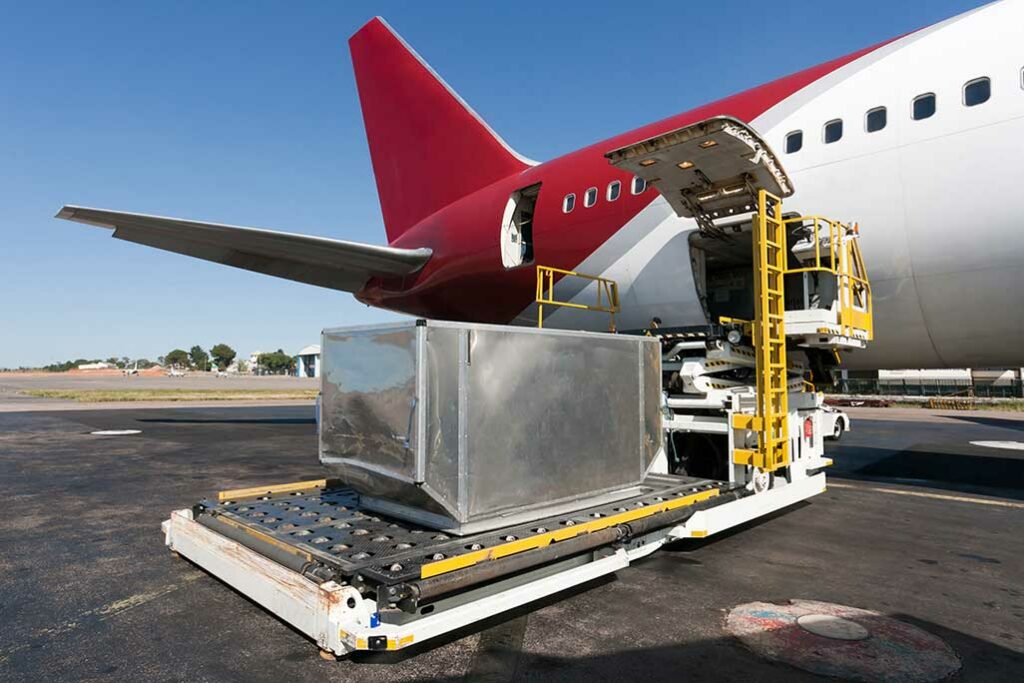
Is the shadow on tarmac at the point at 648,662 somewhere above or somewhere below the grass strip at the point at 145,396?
below

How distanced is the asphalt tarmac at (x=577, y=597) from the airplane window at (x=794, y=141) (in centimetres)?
463

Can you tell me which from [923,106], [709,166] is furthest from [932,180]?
[709,166]

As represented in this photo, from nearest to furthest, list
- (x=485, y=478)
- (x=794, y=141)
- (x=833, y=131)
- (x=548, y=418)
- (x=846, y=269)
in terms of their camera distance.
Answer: (x=485, y=478), (x=548, y=418), (x=846, y=269), (x=833, y=131), (x=794, y=141)

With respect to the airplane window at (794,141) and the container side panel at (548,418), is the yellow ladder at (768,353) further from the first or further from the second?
the airplane window at (794,141)

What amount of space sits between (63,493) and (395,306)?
9.07 m

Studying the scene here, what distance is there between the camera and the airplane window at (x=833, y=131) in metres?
7.49

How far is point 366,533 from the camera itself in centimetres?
404

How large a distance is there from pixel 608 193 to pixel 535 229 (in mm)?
1848

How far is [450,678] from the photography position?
314 centimetres

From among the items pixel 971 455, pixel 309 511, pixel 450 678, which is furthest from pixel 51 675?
pixel 971 455

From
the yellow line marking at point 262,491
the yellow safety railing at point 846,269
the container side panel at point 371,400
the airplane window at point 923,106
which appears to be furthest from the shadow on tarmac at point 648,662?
the airplane window at point 923,106

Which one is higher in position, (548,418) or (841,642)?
(548,418)

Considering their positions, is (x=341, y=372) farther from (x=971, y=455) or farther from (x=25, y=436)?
(x=25, y=436)

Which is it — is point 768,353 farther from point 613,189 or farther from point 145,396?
point 145,396
